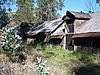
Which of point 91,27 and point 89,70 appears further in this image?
point 91,27

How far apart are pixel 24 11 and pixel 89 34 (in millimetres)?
45697

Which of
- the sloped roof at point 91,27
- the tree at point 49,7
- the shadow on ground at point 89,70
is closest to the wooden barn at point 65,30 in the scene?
the sloped roof at point 91,27

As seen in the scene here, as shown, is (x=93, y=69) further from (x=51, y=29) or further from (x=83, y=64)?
(x=51, y=29)

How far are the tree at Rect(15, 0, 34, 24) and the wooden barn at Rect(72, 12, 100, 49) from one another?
125 ft

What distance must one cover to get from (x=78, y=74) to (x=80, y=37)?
1525 cm

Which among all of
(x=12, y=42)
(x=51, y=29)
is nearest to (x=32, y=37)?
(x=51, y=29)

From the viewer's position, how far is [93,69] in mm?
14828

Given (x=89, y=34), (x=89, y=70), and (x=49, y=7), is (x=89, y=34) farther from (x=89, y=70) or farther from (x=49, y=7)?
(x=49, y=7)

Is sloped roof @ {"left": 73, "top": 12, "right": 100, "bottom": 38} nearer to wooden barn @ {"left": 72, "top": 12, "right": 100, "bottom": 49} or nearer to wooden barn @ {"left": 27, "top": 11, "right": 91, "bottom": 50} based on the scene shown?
wooden barn @ {"left": 72, "top": 12, "right": 100, "bottom": 49}

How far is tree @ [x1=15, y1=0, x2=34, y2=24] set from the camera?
225 ft

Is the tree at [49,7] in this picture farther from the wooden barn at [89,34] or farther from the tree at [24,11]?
the wooden barn at [89,34]

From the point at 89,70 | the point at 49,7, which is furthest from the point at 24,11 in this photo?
the point at 89,70

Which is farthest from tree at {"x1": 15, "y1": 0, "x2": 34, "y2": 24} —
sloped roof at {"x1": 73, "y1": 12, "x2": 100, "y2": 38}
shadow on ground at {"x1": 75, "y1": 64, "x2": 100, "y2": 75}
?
shadow on ground at {"x1": 75, "y1": 64, "x2": 100, "y2": 75}

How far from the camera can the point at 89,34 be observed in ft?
88.9
